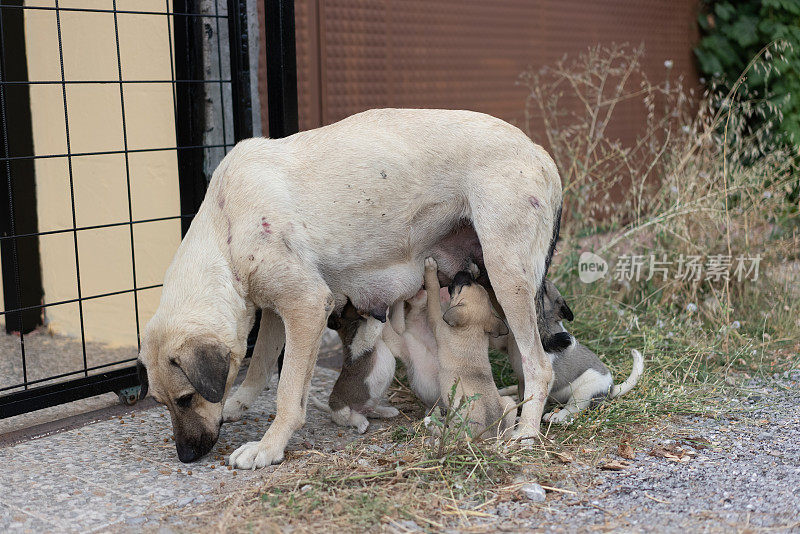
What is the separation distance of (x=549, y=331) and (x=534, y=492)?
1123 millimetres

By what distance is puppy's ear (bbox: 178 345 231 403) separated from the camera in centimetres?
342

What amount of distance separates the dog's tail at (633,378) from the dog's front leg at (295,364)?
1.53 metres

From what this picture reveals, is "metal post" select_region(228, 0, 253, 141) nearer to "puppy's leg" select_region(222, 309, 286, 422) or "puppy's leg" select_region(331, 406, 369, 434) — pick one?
"puppy's leg" select_region(222, 309, 286, 422)

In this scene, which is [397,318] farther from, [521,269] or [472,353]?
[521,269]

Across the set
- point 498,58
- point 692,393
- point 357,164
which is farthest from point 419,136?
point 498,58

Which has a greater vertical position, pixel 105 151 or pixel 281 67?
pixel 281 67

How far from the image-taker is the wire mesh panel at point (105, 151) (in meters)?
4.61

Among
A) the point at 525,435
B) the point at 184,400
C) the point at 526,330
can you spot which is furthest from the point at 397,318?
the point at 184,400

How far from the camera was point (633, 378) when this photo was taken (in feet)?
14.1

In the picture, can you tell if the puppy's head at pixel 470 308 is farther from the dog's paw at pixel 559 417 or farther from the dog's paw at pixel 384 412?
the dog's paw at pixel 384 412

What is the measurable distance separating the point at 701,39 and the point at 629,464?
736 centimetres

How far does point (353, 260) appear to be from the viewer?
12.6 ft

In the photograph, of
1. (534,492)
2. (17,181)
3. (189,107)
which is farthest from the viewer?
(17,181)

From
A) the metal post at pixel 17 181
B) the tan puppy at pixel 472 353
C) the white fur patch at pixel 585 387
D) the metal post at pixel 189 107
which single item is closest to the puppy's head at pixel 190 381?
the tan puppy at pixel 472 353
